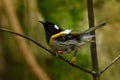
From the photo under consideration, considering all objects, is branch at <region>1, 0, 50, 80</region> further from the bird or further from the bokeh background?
the bird

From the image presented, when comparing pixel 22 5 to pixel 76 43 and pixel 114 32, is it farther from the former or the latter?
pixel 76 43

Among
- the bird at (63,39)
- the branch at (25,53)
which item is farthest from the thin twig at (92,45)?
the branch at (25,53)

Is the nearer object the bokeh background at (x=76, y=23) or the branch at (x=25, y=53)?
the branch at (x=25, y=53)

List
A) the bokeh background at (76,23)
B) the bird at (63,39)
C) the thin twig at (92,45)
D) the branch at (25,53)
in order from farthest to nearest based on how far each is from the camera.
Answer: the bokeh background at (76,23), the branch at (25,53), the bird at (63,39), the thin twig at (92,45)

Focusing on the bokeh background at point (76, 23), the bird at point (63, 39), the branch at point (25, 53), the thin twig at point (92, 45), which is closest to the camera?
the thin twig at point (92, 45)

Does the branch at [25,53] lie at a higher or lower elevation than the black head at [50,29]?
lower

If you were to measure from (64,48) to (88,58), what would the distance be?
0.89 metres

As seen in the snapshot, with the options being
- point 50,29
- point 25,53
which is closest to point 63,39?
point 50,29

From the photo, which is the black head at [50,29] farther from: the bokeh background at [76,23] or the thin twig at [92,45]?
the bokeh background at [76,23]

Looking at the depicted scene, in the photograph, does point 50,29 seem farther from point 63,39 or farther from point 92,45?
point 92,45

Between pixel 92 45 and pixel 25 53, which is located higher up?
pixel 92 45

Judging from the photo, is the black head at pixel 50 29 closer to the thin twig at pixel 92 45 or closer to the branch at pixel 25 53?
the thin twig at pixel 92 45

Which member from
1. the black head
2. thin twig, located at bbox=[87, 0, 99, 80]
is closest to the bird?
the black head

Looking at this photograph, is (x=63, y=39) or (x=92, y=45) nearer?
(x=92, y=45)
